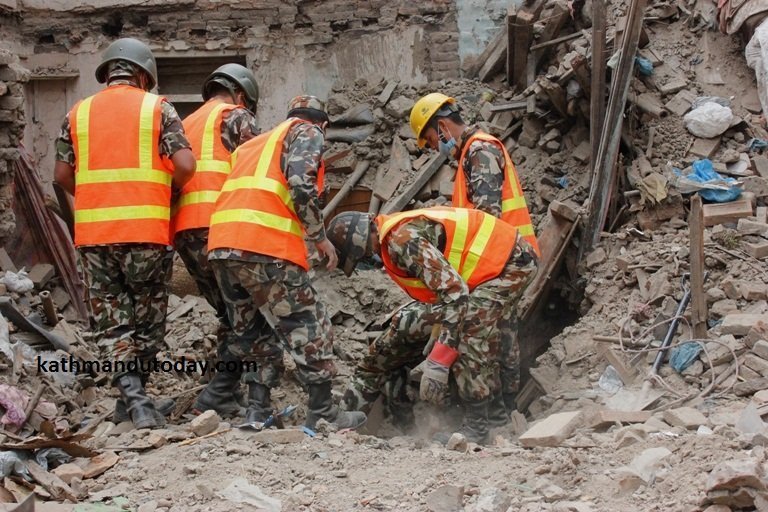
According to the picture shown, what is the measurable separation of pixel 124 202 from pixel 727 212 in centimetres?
385

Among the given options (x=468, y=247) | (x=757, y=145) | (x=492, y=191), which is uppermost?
(x=757, y=145)

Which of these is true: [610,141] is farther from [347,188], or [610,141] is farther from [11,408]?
[11,408]

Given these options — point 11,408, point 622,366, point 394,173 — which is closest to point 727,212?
point 622,366

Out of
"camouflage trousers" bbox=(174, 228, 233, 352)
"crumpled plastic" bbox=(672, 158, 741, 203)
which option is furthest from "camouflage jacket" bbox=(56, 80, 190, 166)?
"crumpled plastic" bbox=(672, 158, 741, 203)

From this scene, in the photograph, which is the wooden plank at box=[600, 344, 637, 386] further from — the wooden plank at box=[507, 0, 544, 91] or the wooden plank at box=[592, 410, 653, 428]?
the wooden plank at box=[507, 0, 544, 91]

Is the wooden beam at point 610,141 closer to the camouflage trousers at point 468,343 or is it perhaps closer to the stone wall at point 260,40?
the camouflage trousers at point 468,343

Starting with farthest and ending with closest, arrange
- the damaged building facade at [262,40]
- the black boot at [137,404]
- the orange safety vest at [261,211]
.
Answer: the damaged building facade at [262,40]
the black boot at [137,404]
the orange safety vest at [261,211]

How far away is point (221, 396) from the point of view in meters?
4.98

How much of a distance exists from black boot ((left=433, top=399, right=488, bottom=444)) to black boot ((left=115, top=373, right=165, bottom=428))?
1579 millimetres

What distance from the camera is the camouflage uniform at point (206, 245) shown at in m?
4.84

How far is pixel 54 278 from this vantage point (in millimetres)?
6746

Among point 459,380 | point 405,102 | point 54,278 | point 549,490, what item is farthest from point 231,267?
point 405,102

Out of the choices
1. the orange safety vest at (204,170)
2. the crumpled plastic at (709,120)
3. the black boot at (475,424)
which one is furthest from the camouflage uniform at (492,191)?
the crumpled plastic at (709,120)

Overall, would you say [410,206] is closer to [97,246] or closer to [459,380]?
[459,380]
